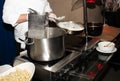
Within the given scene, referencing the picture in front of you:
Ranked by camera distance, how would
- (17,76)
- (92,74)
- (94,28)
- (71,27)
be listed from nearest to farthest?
(17,76)
(92,74)
(71,27)
(94,28)

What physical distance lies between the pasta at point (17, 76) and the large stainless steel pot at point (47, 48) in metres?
0.10

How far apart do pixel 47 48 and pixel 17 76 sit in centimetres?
19

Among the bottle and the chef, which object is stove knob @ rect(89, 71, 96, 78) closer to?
the chef

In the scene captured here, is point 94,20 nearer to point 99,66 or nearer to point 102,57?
point 102,57

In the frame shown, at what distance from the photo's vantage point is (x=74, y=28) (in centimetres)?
143

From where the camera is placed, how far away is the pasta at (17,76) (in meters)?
0.87

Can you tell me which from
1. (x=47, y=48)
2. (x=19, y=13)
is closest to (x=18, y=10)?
(x=19, y=13)

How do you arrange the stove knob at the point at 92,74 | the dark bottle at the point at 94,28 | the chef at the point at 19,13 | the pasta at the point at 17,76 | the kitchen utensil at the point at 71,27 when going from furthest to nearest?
the dark bottle at the point at 94,28 → the kitchen utensil at the point at 71,27 → the chef at the point at 19,13 → the stove knob at the point at 92,74 → the pasta at the point at 17,76

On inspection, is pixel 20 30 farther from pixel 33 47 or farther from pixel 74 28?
pixel 33 47

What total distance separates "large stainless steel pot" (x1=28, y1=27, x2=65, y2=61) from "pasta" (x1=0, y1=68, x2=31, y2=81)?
0.34 ft

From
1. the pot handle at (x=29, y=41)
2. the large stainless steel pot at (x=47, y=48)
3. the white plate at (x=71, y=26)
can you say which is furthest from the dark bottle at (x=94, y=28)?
the pot handle at (x=29, y=41)

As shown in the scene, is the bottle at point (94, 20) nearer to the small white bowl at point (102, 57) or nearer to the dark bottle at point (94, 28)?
the dark bottle at point (94, 28)

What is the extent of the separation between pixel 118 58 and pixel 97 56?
31cm

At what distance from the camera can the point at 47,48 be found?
36.1 inches
